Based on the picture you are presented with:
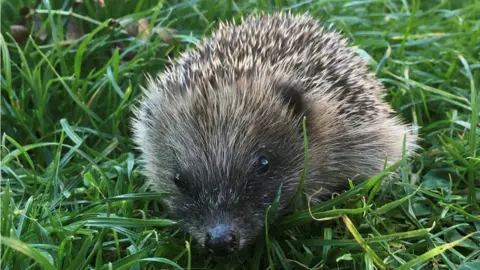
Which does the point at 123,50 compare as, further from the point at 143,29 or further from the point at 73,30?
the point at 73,30

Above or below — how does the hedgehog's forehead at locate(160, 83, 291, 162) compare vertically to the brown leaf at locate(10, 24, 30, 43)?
below

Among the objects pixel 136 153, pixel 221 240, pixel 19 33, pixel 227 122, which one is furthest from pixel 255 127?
pixel 19 33

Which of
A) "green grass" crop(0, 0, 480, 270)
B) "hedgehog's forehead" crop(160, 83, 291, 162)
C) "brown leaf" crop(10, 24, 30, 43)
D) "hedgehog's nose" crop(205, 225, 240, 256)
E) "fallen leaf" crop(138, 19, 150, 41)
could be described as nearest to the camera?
"hedgehog's nose" crop(205, 225, 240, 256)

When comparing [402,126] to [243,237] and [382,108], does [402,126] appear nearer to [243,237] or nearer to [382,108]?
[382,108]

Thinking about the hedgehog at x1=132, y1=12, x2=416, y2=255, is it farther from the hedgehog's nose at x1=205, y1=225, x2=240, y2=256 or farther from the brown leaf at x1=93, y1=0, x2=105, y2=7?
the brown leaf at x1=93, y1=0, x2=105, y2=7

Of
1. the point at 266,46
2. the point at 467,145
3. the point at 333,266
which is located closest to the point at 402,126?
the point at 467,145

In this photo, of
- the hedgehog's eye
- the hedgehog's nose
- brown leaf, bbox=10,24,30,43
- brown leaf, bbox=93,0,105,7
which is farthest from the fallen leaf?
the hedgehog's nose
